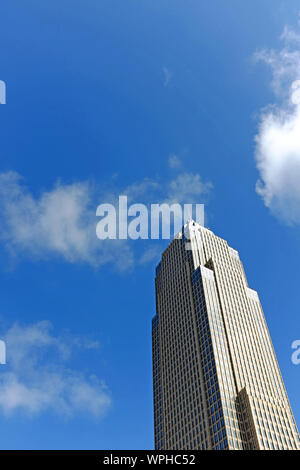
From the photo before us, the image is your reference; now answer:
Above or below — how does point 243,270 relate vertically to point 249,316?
above

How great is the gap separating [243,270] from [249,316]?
28.5m

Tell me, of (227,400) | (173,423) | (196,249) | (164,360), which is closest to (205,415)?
(227,400)

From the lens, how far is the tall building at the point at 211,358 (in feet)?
368

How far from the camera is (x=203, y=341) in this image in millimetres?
131250

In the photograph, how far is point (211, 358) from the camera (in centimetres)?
12444

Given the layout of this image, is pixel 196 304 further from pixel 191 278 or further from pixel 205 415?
pixel 205 415

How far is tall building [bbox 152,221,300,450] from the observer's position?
368ft

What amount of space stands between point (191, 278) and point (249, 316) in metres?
26.7
